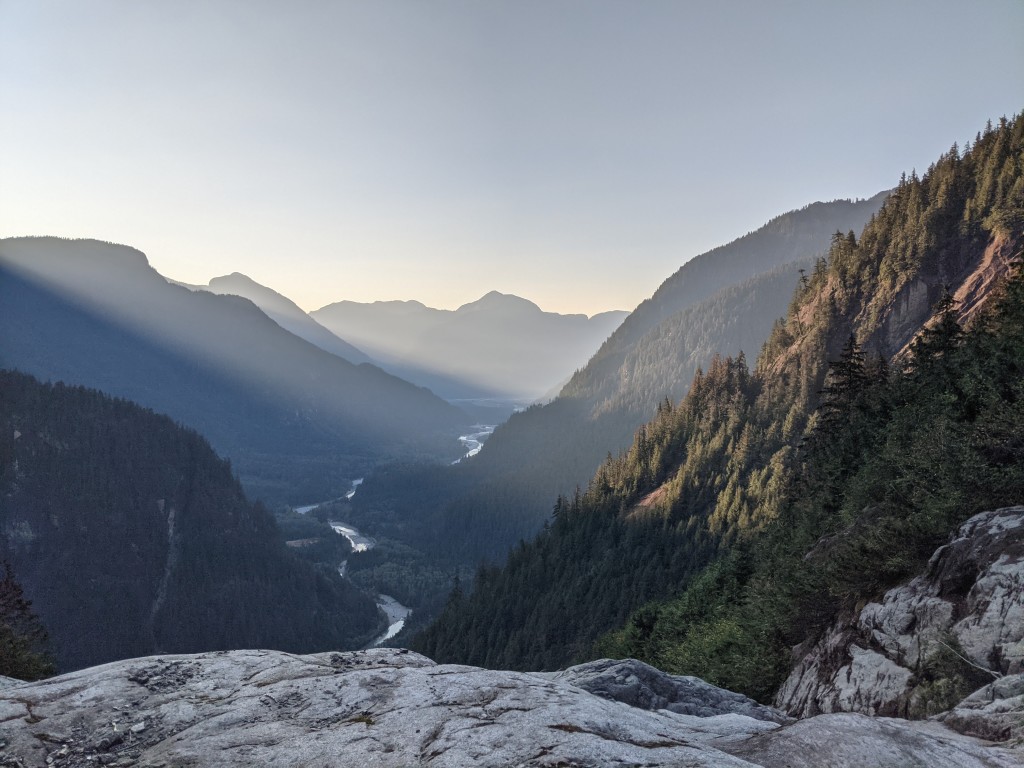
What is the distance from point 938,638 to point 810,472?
42.1 meters

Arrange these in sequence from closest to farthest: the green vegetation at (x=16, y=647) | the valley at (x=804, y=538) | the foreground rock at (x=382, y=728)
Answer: the foreground rock at (x=382, y=728) → the valley at (x=804, y=538) → the green vegetation at (x=16, y=647)

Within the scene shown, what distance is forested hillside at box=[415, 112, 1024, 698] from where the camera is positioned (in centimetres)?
2245

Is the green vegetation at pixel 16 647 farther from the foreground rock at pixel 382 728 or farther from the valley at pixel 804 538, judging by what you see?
the foreground rock at pixel 382 728

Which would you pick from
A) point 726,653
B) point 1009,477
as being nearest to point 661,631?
point 726,653

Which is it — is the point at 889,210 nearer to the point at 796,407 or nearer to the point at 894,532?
the point at 796,407

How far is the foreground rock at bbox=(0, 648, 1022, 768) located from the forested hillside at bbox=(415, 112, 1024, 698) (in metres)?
11.5

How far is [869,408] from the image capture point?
153 ft

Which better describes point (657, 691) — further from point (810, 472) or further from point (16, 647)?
point (810, 472)

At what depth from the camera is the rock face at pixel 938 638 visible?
527 inches

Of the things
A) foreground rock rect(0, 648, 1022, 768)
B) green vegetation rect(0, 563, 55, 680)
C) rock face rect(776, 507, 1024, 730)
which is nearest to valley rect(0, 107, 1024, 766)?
rock face rect(776, 507, 1024, 730)

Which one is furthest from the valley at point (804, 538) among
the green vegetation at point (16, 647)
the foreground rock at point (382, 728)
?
the foreground rock at point (382, 728)

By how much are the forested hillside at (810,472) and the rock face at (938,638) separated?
5.62 feet

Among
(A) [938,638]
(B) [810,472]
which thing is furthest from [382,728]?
(B) [810,472]

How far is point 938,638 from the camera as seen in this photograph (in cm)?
1462
